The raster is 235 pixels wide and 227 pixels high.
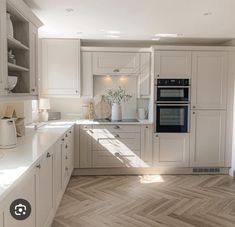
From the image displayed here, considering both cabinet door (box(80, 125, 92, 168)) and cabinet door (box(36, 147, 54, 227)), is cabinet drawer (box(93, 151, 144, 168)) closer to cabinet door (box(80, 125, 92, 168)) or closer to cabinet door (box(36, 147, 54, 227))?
cabinet door (box(80, 125, 92, 168))

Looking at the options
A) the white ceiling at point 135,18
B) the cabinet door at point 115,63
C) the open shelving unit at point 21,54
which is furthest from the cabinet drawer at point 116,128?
the open shelving unit at point 21,54

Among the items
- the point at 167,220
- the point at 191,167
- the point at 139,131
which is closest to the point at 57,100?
the point at 139,131

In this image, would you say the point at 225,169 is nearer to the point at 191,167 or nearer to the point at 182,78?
the point at 191,167

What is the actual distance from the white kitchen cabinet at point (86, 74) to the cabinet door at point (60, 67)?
3.8 inches

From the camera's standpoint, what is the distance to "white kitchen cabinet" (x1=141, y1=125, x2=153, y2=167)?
14.5ft

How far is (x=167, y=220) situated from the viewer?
2961 millimetres

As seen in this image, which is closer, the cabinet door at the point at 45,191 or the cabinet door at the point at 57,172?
the cabinet door at the point at 45,191

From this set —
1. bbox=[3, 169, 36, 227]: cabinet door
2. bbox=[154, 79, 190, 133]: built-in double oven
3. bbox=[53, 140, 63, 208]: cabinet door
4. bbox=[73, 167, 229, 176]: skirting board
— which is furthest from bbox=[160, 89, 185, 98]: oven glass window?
bbox=[3, 169, 36, 227]: cabinet door

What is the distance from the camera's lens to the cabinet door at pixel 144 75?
4.64 metres

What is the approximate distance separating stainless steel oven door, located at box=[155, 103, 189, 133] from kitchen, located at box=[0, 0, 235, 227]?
0.6 inches

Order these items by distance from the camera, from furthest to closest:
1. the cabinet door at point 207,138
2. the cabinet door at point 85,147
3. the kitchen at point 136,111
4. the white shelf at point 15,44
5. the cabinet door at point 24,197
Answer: the cabinet door at point 207,138 < the cabinet door at point 85,147 < the kitchen at point 136,111 < the white shelf at point 15,44 < the cabinet door at point 24,197

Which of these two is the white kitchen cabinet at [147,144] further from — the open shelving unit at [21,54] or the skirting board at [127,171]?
the open shelving unit at [21,54]

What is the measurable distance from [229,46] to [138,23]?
1.86 meters

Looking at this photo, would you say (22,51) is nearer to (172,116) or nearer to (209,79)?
(172,116)
